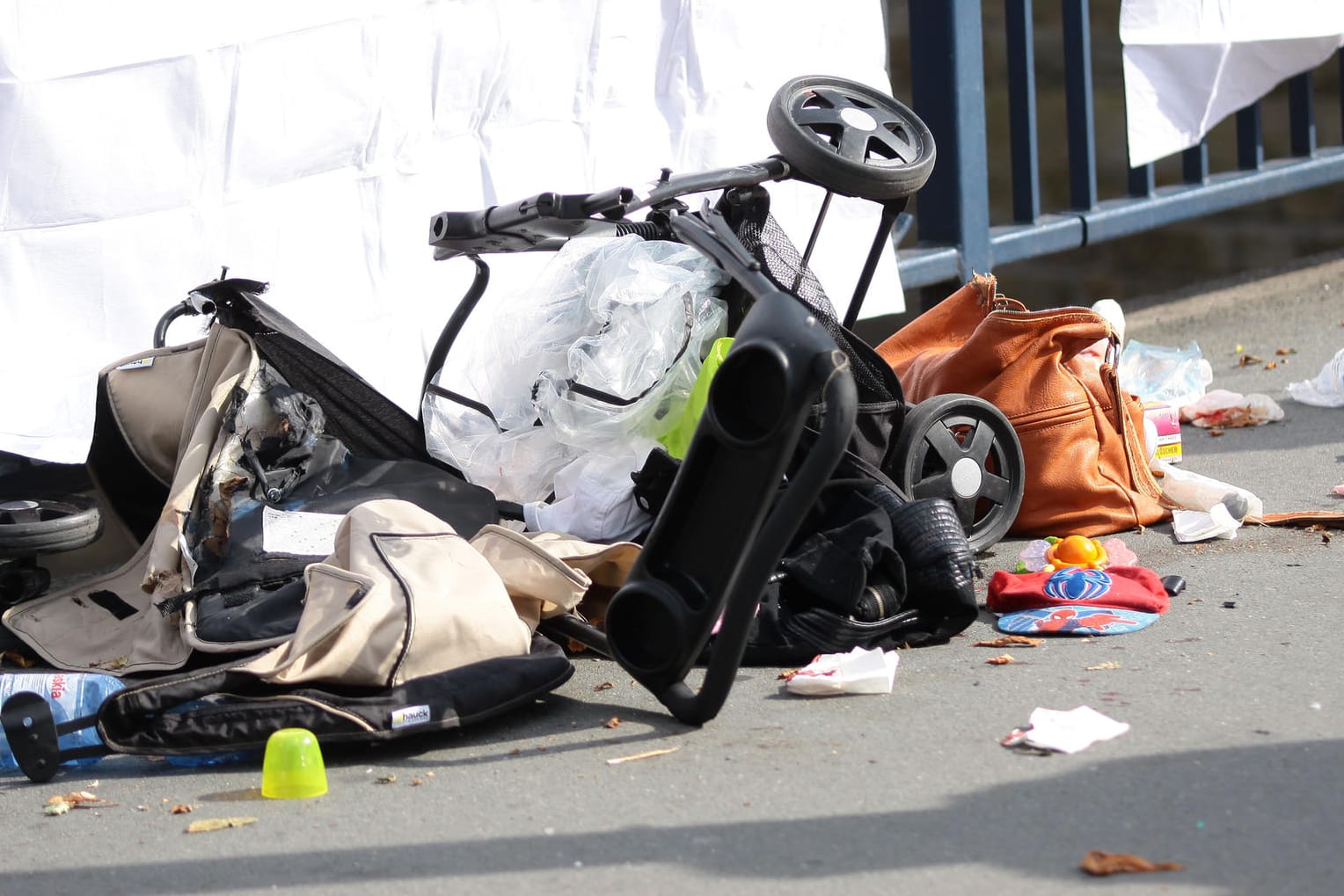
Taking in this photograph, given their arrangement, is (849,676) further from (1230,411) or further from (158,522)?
(1230,411)

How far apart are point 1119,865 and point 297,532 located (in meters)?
1.81

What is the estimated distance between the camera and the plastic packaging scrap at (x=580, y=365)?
11.0ft

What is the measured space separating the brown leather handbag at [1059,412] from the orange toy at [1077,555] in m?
0.33

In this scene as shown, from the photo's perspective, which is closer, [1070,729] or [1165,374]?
[1070,729]

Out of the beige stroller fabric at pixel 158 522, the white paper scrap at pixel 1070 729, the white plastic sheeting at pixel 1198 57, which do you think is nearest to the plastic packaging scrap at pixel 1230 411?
the white plastic sheeting at pixel 1198 57

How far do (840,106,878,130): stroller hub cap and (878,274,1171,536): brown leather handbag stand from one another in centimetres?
65

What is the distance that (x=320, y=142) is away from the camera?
4.07 meters

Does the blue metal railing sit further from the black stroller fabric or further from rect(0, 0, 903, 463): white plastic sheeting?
the black stroller fabric

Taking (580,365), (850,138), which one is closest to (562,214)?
(580,365)

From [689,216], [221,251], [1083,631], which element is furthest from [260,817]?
[221,251]

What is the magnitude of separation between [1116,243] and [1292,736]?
7.30 meters

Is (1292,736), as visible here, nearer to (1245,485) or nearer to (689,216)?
(689,216)

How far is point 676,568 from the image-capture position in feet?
8.08

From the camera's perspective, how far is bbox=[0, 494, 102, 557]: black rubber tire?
299 cm
